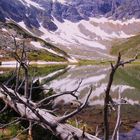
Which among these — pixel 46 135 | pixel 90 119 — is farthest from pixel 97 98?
pixel 46 135

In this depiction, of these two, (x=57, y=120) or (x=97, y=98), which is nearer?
(x=57, y=120)

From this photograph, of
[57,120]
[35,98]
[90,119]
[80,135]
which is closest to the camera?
[80,135]

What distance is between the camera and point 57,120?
13.9 m

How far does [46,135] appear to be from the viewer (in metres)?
22.0

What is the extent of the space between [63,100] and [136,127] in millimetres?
22758

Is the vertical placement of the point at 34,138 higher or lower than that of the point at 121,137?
higher

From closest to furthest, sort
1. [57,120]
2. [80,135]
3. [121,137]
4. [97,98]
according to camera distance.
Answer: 1. [80,135]
2. [57,120]
3. [121,137]
4. [97,98]

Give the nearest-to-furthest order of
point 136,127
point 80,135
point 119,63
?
point 119,63, point 80,135, point 136,127

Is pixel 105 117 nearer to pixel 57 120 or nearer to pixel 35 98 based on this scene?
pixel 57 120

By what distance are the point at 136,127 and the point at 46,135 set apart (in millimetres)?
22786

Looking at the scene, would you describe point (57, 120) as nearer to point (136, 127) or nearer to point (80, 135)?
point (80, 135)

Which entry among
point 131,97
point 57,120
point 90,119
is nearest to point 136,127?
point 90,119

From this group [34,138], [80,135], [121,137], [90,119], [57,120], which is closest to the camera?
[80,135]

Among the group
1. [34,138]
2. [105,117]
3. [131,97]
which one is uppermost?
[105,117]
